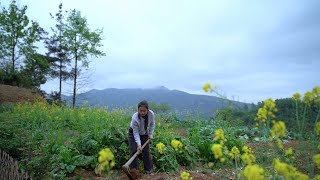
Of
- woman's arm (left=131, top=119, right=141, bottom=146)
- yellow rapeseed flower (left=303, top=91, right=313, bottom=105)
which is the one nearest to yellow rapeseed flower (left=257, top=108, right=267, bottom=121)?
yellow rapeseed flower (left=303, top=91, right=313, bottom=105)

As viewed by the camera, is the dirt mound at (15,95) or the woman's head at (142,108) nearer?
the woman's head at (142,108)

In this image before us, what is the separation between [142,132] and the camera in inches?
222

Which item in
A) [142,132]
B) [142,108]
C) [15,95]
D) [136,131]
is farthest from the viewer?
[15,95]

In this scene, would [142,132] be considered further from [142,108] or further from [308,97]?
[308,97]

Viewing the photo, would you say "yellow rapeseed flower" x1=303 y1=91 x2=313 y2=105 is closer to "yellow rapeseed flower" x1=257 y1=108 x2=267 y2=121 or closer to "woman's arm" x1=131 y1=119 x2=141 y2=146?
"yellow rapeseed flower" x1=257 y1=108 x2=267 y2=121

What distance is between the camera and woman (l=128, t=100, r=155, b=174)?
536 cm

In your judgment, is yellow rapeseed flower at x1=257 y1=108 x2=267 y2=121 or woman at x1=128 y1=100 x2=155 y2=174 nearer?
yellow rapeseed flower at x1=257 y1=108 x2=267 y2=121

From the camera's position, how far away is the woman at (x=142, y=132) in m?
5.36

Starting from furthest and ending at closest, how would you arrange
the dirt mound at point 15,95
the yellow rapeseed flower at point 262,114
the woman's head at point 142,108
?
the dirt mound at point 15,95 < the woman's head at point 142,108 < the yellow rapeseed flower at point 262,114

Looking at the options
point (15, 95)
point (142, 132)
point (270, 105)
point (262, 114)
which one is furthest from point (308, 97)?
point (15, 95)

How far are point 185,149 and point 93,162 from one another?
1.81 meters

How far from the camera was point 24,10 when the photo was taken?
68.1 feet

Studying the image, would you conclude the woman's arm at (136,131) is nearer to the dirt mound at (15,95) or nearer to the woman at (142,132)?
the woman at (142,132)

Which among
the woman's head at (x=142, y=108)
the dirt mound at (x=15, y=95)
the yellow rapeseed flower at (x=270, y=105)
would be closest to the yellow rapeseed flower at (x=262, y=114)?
the yellow rapeseed flower at (x=270, y=105)
